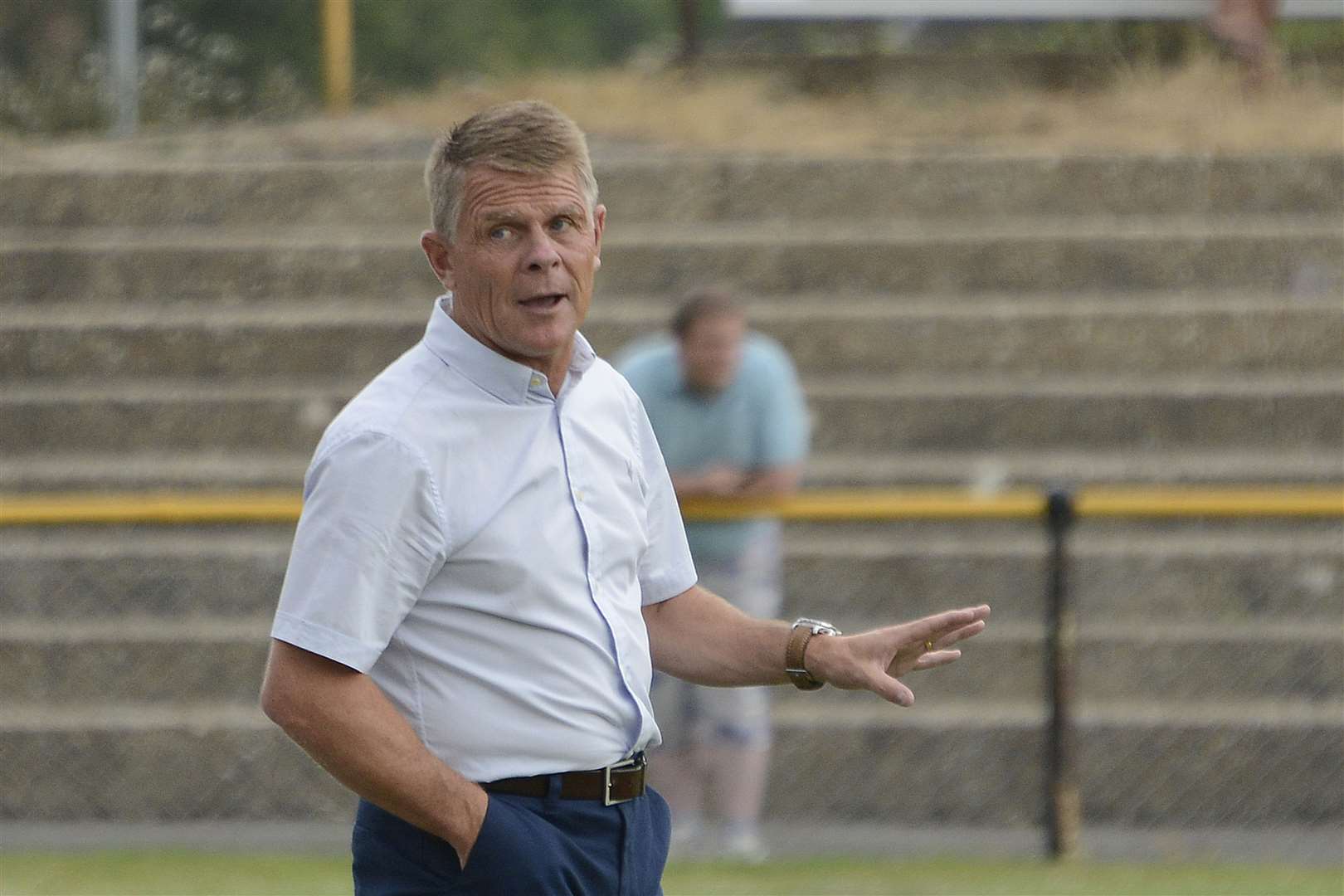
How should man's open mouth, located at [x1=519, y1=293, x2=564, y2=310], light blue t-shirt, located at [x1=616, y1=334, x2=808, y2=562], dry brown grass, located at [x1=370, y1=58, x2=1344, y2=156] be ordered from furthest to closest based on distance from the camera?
dry brown grass, located at [x1=370, y1=58, x2=1344, y2=156], light blue t-shirt, located at [x1=616, y1=334, x2=808, y2=562], man's open mouth, located at [x1=519, y1=293, x2=564, y2=310]

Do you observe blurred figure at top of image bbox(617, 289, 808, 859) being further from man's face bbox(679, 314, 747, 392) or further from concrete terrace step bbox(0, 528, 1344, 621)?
concrete terrace step bbox(0, 528, 1344, 621)

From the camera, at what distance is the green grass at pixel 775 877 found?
6.39 m

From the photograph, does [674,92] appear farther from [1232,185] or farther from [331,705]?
[331,705]

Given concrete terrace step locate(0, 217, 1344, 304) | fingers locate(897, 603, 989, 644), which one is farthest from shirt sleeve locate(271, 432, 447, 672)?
concrete terrace step locate(0, 217, 1344, 304)

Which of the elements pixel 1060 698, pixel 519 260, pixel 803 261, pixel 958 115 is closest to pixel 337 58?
pixel 958 115

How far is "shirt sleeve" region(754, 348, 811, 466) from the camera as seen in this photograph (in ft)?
22.2

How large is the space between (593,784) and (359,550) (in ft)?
1.68

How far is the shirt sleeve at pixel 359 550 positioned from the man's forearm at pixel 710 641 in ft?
2.14

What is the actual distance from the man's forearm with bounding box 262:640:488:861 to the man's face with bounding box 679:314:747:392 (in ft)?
13.4

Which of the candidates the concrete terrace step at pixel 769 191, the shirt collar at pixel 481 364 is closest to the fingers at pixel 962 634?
the shirt collar at pixel 481 364

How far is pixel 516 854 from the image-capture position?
2.69 metres

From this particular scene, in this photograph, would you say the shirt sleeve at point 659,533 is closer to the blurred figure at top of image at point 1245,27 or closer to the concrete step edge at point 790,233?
the concrete step edge at point 790,233

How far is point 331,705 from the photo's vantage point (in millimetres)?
2572

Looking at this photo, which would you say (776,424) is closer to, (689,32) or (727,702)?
(727,702)
